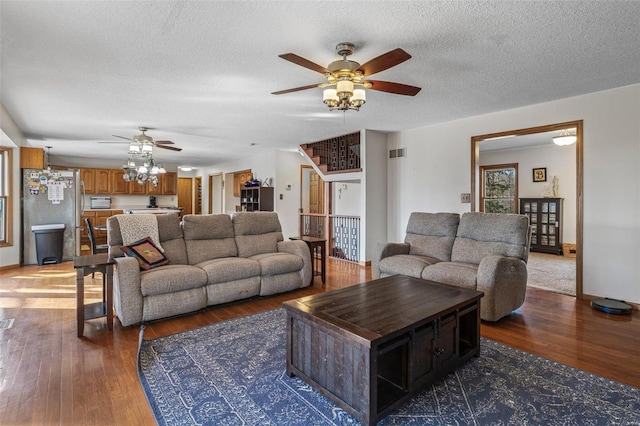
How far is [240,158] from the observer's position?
946cm

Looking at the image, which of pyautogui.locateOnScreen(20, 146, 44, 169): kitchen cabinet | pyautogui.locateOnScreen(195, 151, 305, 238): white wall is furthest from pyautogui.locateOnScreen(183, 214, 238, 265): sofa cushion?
pyautogui.locateOnScreen(20, 146, 44, 169): kitchen cabinet

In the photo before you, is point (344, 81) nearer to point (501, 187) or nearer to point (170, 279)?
point (170, 279)

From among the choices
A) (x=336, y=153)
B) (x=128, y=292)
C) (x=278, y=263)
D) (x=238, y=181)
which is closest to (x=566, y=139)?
(x=336, y=153)

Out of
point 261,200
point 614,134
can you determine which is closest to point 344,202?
point 261,200

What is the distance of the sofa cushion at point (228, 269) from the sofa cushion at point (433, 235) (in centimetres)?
203

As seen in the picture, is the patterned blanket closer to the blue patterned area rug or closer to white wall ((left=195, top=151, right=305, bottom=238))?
the blue patterned area rug

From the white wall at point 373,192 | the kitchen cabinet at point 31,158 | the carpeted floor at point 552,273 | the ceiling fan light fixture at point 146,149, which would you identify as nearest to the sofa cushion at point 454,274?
the carpeted floor at point 552,273

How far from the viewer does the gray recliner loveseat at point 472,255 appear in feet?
10.2

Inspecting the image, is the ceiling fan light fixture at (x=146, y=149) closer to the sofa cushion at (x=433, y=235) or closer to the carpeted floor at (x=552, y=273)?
the sofa cushion at (x=433, y=235)

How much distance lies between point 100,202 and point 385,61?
922cm

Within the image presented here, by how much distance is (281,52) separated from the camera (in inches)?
109

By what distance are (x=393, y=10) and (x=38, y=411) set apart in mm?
3178

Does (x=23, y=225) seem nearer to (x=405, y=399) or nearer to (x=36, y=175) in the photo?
(x=36, y=175)

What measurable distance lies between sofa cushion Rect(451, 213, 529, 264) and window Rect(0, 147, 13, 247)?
703 cm
